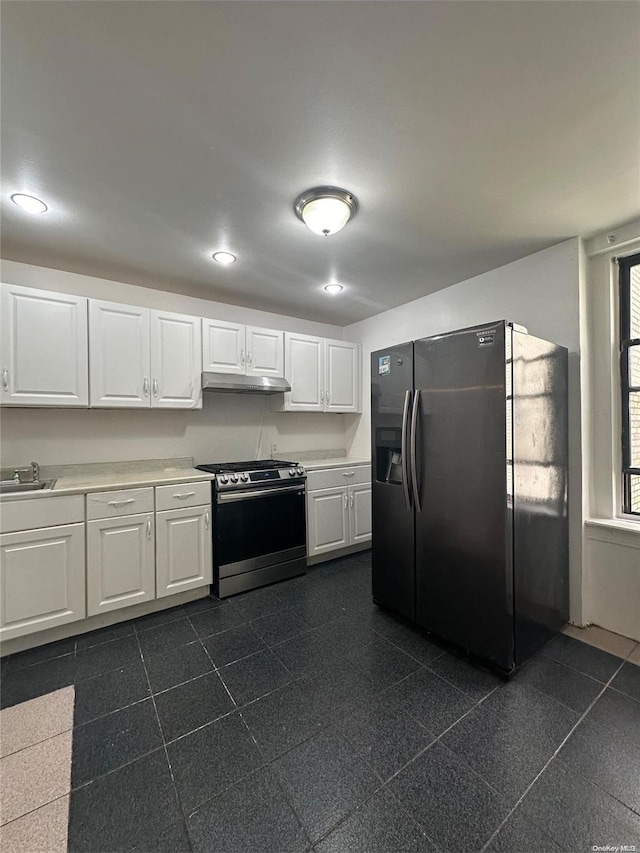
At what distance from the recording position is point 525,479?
6.61 feet

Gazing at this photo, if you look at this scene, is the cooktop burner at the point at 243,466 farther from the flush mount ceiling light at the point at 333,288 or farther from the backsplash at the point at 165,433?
the flush mount ceiling light at the point at 333,288

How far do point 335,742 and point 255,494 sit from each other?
1.76 meters

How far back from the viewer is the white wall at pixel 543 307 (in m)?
2.40

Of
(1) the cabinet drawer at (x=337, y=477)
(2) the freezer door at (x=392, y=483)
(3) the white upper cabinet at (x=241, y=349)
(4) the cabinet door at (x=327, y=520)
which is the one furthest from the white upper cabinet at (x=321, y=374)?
(2) the freezer door at (x=392, y=483)

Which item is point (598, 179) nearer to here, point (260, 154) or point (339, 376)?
point (260, 154)

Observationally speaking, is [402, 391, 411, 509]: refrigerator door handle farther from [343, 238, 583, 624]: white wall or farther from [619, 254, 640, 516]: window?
[619, 254, 640, 516]: window

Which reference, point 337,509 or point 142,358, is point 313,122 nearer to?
point 142,358

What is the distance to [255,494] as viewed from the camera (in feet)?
9.82

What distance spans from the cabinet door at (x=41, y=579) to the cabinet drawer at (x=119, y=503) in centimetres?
14

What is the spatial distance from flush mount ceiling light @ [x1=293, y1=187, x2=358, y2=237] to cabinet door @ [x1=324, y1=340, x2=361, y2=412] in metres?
1.88

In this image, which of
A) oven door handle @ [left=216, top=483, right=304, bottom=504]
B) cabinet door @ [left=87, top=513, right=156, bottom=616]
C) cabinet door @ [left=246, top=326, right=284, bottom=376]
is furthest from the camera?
cabinet door @ [left=246, top=326, right=284, bottom=376]

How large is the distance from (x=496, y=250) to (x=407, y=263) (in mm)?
620

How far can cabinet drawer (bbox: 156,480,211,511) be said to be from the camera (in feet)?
8.52

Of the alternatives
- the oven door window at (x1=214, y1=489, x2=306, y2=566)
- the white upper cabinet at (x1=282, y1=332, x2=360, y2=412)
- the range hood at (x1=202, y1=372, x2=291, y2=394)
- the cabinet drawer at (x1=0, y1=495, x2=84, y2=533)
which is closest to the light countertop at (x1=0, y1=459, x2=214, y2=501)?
the cabinet drawer at (x1=0, y1=495, x2=84, y2=533)
